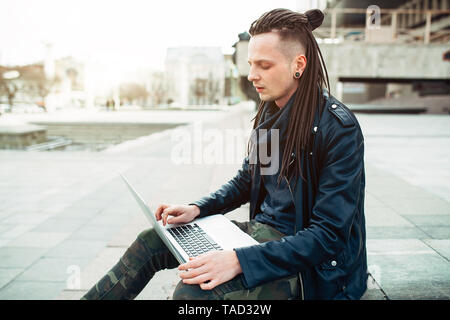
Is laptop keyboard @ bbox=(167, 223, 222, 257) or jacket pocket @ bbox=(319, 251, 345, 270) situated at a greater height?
laptop keyboard @ bbox=(167, 223, 222, 257)

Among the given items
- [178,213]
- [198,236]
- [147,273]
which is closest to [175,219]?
[178,213]

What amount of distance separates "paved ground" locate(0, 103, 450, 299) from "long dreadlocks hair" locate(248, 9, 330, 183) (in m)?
0.89

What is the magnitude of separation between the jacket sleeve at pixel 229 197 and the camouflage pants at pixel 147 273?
6.8 inches

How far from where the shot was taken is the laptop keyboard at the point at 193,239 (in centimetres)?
163

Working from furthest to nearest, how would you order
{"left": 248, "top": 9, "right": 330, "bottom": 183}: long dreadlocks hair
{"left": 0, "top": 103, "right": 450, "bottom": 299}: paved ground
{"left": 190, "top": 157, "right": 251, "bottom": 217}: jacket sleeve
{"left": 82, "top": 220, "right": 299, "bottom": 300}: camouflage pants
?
{"left": 0, "top": 103, "right": 450, "bottom": 299}: paved ground
{"left": 190, "top": 157, "right": 251, "bottom": 217}: jacket sleeve
{"left": 248, "top": 9, "right": 330, "bottom": 183}: long dreadlocks hair
{"left": 82, "top": 220, "right": 299, "bottom": 300}: camouflage pants

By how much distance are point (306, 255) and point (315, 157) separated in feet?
1.38

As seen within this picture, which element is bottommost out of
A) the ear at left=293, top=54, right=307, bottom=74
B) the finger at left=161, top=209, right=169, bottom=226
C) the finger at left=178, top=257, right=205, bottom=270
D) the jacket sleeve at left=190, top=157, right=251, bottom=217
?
the finger at left=178, top=257, right=205, bottom=270

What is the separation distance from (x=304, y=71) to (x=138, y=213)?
11.1ft

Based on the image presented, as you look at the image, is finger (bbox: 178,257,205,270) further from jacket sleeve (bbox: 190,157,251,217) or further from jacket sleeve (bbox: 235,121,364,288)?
jacket sleeve (bbox: 190,157,251,217)

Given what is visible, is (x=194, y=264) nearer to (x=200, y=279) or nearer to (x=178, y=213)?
(x=200, y=279)

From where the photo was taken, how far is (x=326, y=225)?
144 cm

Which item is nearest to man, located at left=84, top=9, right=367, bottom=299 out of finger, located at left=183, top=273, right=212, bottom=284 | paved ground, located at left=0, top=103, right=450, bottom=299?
finger, located at left=183, top=273, right=212, bottom=284

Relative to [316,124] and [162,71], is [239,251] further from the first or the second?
[162,71]

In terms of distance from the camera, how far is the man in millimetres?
1412
